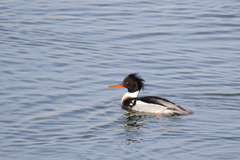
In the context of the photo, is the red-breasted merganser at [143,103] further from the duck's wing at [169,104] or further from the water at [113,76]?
the water at [113,76]


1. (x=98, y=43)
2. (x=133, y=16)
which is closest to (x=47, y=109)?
(x=98, y=43)

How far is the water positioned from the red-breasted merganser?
229 mm

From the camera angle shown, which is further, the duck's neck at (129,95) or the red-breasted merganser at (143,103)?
the duck's neck at (129,95)

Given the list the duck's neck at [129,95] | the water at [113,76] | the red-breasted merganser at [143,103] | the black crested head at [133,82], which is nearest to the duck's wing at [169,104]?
the red-breasted merganser at [143,103]

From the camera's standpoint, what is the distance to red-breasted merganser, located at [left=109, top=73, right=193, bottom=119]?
11.9 metres

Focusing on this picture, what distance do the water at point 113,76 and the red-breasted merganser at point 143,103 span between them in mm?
229

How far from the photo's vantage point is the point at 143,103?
12.5 m

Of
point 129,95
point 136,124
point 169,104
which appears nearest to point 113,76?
point 129,95

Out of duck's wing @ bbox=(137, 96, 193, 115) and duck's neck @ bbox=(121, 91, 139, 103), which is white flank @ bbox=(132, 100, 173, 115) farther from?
duck's neck @ bbox=(121, 91, 139, 103)

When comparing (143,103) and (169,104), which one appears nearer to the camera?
(169,104)

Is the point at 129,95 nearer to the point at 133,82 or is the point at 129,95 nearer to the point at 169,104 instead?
the point at 133,82

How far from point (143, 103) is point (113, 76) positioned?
7.50 ft

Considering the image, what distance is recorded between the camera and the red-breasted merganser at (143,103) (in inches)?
467

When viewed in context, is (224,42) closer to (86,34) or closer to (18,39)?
(86,34)
